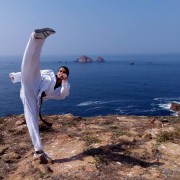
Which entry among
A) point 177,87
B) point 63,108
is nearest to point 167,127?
point 63,108

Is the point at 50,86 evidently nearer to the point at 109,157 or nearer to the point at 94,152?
the point at 94,152

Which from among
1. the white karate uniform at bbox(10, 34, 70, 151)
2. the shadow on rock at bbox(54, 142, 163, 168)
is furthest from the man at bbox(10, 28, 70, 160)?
the shadow on rock at bbox(54, 142, 163, 168)

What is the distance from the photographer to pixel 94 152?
8172 mm

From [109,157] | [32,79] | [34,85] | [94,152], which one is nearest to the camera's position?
[32,79]

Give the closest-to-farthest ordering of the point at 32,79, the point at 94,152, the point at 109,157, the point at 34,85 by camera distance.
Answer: the point at 32,79
the point at 34,85
the point at 109,157
the point at 94,152

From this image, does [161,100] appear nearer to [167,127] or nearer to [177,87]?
[177,87]

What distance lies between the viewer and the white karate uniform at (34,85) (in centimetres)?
732

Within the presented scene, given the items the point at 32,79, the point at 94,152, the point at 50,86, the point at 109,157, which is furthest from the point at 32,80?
the point at 109,157

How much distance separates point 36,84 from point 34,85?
57 millimetres

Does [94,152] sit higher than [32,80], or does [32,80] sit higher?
[32,80]

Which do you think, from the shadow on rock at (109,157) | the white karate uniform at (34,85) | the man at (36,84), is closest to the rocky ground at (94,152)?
the shadow on rock at (109,157)

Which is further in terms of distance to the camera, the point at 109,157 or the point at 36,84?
the point at 109,157

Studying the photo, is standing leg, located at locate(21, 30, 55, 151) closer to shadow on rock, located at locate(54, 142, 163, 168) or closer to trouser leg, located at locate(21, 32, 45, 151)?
trouser leg, located at locate(21, 32, 45, 151)

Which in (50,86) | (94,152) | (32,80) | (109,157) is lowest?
(109,157)
